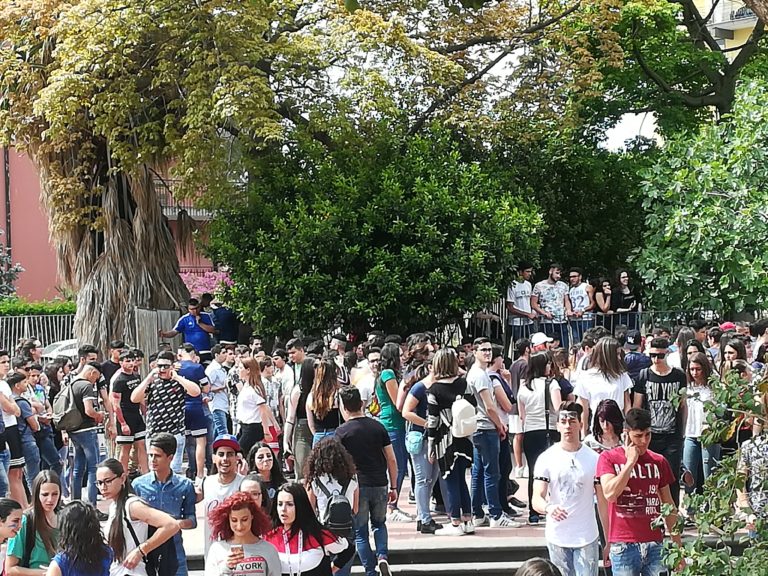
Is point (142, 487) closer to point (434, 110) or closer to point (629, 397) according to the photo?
point (629, 397)

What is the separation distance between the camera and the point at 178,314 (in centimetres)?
2255

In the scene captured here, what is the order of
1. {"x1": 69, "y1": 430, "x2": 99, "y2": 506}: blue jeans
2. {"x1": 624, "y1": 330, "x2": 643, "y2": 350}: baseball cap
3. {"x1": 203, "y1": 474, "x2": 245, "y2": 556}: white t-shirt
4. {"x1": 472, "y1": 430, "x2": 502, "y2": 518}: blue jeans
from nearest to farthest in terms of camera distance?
{"x1": 203, "y1": 474, "x2": 245, "y2": 556}: white t-shirt
{"x1": 472, "y1": 430, "x2": 502, "y2": 518}: blue jeans
{"x1": 69, "y1": 430, "x2": 99, "y2": 506}: blue jeans
{"x1": 624, "y1": 330, "x2": 643, "y2": 350}: baseball cap

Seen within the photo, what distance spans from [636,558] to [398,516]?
465 cm

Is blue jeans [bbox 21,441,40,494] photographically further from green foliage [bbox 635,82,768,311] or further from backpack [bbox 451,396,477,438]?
green foliage [bbox 635,82,768,311]

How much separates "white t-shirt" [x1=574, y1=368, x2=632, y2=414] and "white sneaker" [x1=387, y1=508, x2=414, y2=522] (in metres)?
2.34

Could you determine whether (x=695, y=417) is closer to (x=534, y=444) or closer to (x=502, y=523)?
(x=534, y=444)

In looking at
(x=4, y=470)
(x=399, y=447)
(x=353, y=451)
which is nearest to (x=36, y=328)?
(x=4, y=470)

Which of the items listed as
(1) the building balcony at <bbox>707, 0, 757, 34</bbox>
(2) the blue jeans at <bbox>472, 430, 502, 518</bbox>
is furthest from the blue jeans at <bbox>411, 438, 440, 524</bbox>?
(1) the building balcony at <bbox>707, 0, 757, 34</bbox>

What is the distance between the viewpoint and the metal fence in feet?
88.2

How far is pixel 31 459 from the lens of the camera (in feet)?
39.7

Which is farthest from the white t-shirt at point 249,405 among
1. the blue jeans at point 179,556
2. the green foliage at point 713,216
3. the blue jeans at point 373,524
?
the green foliage at point 713,216

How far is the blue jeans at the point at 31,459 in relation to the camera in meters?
12.0

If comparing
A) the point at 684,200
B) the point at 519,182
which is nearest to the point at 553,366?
the point at 684,200

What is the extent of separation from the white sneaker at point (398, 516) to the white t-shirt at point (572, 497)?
4164 mm
